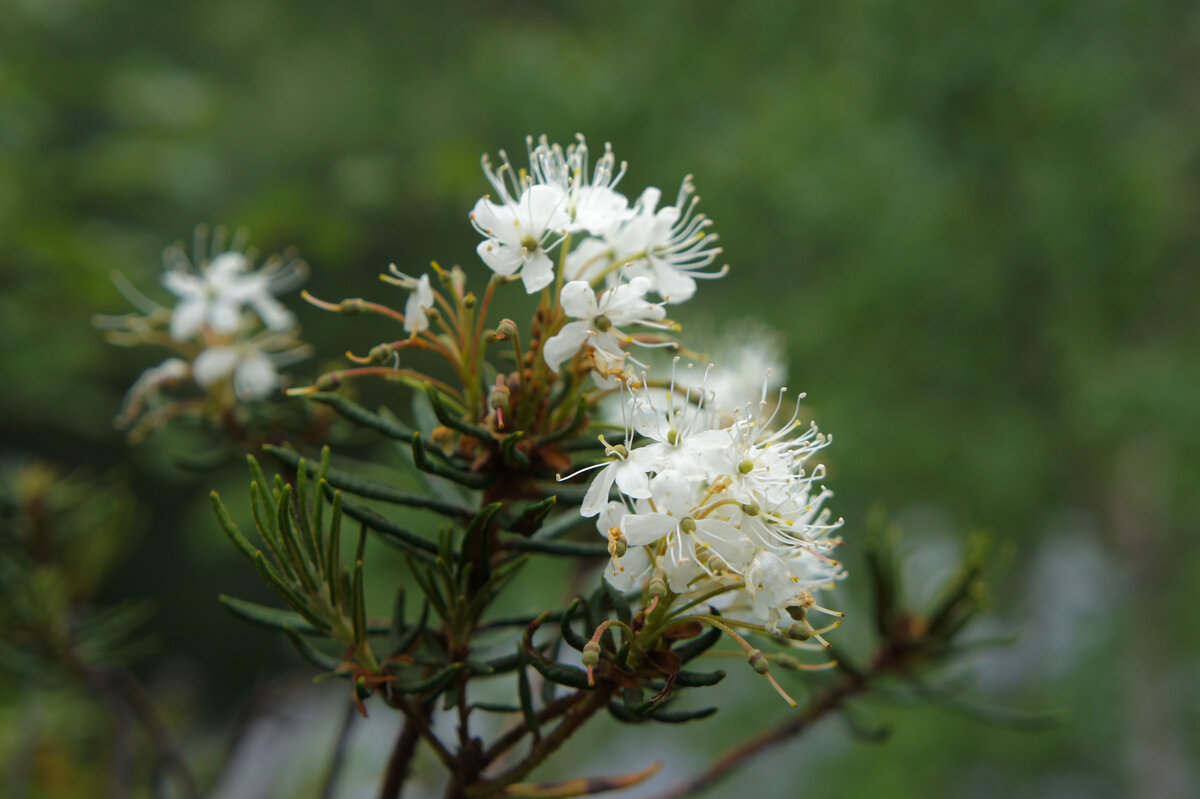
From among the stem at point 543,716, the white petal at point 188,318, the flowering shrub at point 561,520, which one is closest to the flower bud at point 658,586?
the flowering shrub at point 561,520

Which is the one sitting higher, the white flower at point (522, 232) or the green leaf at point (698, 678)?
the white flower at point (522, 232)

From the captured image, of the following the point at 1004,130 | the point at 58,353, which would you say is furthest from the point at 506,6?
the point at 58,353

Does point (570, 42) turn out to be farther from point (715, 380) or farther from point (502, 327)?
point (502, 327)

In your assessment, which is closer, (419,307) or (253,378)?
(419,307)

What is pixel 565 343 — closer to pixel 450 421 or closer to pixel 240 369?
pixel 450 421

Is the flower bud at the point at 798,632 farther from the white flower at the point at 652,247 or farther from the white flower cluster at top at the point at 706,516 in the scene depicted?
the white flower at the point at 652,247

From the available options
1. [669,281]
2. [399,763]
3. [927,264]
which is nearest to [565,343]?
[669,281]

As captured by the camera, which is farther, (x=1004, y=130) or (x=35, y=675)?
(x=1004, y=130)
